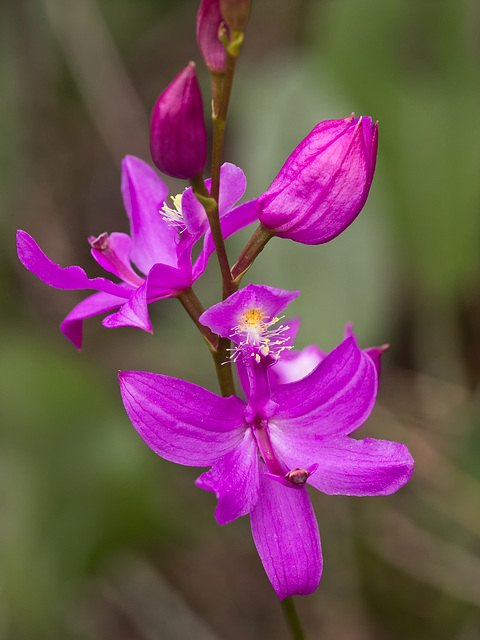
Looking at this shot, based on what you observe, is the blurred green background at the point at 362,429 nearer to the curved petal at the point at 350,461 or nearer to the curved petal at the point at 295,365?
the curved petal at the point at 295,365

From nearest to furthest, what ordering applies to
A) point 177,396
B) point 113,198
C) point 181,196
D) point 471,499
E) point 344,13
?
1. point 177,396
2. point 181,196
3. point 471,499
4. point 344,13
5. point 113,198

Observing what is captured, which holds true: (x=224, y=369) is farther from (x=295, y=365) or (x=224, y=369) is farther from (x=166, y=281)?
(x=295, y=365)

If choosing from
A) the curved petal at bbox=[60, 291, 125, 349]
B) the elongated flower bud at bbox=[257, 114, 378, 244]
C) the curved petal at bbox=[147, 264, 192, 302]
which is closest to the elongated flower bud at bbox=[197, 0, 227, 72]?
the elongated flower bud at bbox=[257, 114, 378, 244]

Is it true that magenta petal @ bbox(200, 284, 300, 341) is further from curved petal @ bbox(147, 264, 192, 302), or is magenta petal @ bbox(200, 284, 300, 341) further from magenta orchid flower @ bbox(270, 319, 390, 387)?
magenta orchid flower @ bbox(270, 319, 390, 387)

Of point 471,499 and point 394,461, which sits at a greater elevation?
point 394,461

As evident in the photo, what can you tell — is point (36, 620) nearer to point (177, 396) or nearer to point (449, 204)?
point (177, 396)

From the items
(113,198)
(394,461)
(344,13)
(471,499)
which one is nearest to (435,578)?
(471,499)

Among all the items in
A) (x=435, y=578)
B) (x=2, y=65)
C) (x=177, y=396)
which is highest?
(x=2, y=65)
